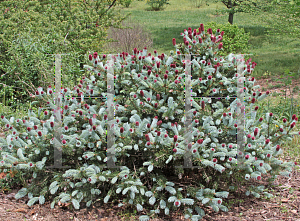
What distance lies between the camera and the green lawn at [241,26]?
10.0 m

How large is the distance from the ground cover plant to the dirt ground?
99mm

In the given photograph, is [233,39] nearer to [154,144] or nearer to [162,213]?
[154,144]

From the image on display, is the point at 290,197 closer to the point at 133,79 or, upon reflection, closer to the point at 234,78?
the point at 234,78

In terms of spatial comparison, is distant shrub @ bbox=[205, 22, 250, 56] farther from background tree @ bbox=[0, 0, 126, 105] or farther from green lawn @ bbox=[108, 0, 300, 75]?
background tree @ bbox=[0, 0, 126, 105]

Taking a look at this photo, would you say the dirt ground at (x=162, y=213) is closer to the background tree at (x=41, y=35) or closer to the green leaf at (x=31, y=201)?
the green leaf at (x=31, y=201)

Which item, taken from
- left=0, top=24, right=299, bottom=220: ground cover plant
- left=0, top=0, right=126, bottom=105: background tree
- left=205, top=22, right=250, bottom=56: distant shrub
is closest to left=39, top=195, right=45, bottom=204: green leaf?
left=0, top=24, right=299, bottom=220: ground cover plant

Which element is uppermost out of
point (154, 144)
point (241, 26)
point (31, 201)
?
point (241, 26)

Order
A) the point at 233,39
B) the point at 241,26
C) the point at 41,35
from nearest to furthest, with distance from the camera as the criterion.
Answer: the point at 41,35
the point at 233,39
the point at 241,26

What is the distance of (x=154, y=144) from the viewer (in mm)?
2793

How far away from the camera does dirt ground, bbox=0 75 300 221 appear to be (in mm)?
2850

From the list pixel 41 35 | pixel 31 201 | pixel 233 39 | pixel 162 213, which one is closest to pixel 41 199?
pixel 31 201

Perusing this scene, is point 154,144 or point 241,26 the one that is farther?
point 241,26

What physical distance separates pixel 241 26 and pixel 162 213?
53.0 feet

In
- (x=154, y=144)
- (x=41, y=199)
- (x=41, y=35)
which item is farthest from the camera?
(x=41, y=35)
